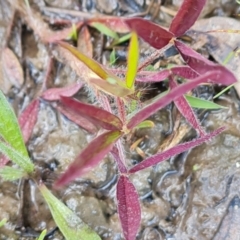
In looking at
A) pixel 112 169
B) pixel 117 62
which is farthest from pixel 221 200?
pixel 117 62

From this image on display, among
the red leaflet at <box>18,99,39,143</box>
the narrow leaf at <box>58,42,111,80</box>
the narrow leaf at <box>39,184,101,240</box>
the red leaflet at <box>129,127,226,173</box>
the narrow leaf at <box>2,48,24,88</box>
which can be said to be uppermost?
the narrow leaf at <box>58,42,111,80</box>

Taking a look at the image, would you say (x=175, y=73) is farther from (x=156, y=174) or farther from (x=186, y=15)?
(x=156, y=174)

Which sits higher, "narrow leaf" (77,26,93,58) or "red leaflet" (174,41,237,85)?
"red leaflet" (174,41,237,85)

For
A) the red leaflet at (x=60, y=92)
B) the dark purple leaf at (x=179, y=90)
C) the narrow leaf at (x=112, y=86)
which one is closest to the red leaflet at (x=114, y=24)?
the red leaflet at (x=60, y=92)

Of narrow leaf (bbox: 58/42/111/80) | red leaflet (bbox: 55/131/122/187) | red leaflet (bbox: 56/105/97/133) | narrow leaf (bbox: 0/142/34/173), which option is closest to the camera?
red leaflet (bbox: 55/131/122/187)

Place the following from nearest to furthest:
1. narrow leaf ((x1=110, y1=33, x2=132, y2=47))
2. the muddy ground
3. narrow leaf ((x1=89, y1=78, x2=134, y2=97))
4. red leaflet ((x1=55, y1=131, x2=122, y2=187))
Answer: red leaflet ((x1=55, y1=131, x2=122, y2=187)) → narrow leaf ((x1=89, y1=78, x2=134, y2=97)) → the muddy ground → narrow leaf ((x1=110, y1=33, x2=132, y2=47))

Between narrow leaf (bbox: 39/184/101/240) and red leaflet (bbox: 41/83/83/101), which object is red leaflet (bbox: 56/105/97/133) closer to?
red leaflet (bbox: 41/83/83/101)

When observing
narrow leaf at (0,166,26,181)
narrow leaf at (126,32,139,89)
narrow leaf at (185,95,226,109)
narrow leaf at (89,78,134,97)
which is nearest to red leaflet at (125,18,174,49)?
narrow leaf at (126,32,139,89)

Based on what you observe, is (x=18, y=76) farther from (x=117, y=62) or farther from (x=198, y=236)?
(x=198, y=236)
